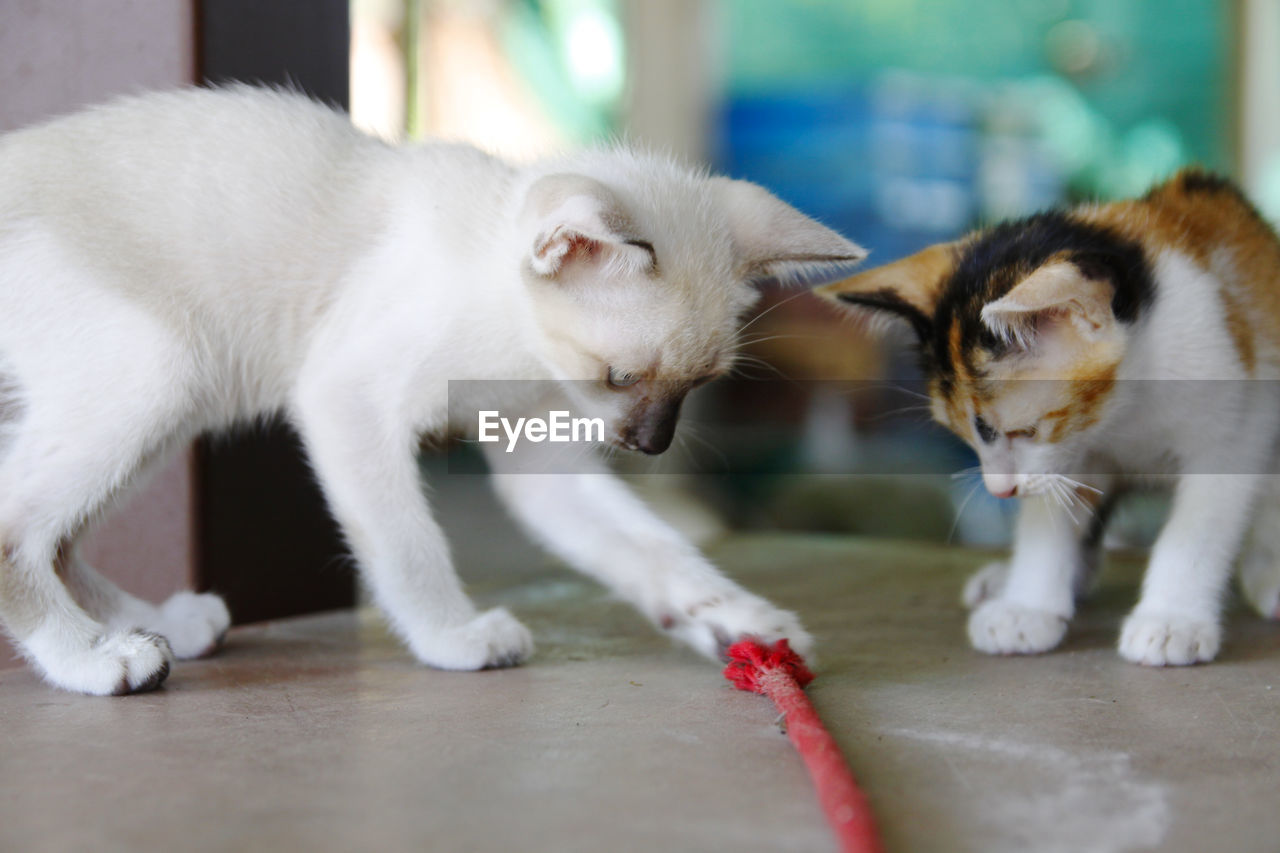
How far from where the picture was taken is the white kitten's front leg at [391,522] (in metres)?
1.59

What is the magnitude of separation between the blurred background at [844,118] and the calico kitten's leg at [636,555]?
224 centimetres

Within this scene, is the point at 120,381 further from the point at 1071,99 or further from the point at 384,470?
the point at 1071,99

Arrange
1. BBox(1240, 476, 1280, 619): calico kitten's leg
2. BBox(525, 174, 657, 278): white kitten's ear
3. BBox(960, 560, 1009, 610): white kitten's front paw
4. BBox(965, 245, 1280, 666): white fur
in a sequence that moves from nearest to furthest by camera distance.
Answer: BBox(525, 174, 657, 278): white kitten's ear
BBox(965, 245, 1280, 666): white fur
BBox(1240, 476, 1280, 619): calico kitten's leg
BBox(960, 560, 1009, 610): white kitten's front paw

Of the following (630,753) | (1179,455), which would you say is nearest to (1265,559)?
(1179,455)

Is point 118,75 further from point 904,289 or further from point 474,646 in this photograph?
point 904,289

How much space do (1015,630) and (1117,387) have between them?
0.42 metres

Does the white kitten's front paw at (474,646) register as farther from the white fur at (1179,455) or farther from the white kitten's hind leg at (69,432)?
→ the white fur at (1179,455)

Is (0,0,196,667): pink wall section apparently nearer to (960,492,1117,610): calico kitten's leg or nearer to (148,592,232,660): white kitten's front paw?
(148,592,232,660): white kitten's front paw

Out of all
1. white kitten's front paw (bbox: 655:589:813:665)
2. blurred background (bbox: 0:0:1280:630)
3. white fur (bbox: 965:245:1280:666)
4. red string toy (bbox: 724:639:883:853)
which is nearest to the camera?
red string toy (bbox: 724:639:883:853)

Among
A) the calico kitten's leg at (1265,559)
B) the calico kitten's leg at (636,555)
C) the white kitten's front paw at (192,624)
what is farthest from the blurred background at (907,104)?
the white kitten's front paw at (192,624)

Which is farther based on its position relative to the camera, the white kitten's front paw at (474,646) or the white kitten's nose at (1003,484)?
the white kitten's nose at (1003,484)

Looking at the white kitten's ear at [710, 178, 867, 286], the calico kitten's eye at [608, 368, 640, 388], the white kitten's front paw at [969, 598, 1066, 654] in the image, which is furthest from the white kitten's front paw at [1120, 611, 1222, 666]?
the calico kitten's eye at [608, 368, 640, 388]

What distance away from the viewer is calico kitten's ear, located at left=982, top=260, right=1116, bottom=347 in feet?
4.87

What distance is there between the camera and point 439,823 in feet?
3.23
